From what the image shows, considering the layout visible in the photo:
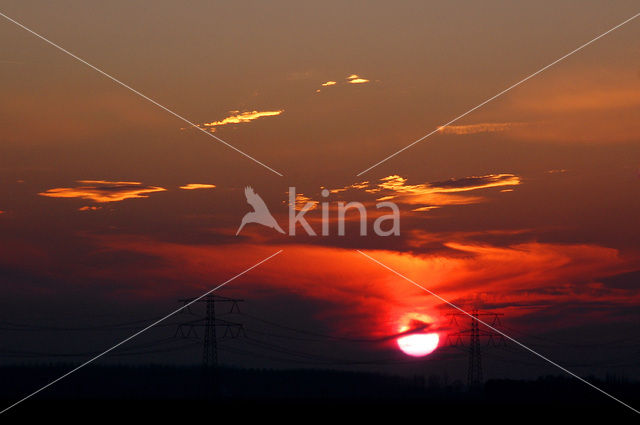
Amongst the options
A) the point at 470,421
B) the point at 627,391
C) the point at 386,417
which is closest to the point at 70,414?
the point at 386,417

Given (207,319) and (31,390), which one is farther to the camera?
(31,390)

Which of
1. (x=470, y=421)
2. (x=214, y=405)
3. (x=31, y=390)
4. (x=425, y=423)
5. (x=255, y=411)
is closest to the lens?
(x=425, y=423)

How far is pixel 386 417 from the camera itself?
10788cm

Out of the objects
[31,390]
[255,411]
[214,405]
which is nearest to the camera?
[255,411]

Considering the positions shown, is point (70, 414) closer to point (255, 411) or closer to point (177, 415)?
point (177, 415)

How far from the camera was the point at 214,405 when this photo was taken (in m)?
130

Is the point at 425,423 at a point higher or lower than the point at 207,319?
lower

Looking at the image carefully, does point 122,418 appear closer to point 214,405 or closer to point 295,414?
point 295,414

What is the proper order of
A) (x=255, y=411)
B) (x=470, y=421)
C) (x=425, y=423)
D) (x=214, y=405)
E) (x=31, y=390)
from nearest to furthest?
(x=425, y=423)
(x=470, y=421)
(x=255, y=411)
(x=214, y=405)
(x=31, y=390)

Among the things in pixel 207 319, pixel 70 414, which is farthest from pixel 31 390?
pixel 70 414

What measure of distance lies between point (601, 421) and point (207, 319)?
168ft

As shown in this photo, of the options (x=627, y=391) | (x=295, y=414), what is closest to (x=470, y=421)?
(x=295, y=414)

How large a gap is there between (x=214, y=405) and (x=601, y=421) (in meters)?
48.9

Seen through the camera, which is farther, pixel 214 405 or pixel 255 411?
pixel 214 405
